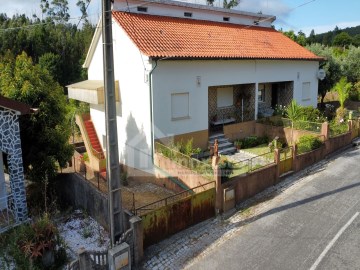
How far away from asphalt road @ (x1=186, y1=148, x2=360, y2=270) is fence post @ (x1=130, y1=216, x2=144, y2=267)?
4.70 feet

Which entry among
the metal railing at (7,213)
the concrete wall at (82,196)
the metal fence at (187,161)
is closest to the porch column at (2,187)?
the metal railing at (7,213)

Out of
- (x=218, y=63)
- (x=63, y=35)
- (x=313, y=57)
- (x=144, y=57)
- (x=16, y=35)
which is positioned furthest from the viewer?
(x=63, y=35)

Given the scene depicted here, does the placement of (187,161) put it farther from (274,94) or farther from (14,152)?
(274,94)

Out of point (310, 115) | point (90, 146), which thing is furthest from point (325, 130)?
point (90, 146)

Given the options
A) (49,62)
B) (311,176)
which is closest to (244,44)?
(311,176)

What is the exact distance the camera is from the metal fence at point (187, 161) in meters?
12.5

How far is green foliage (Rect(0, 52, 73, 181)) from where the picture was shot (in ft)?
43.0

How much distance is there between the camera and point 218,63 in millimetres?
18141

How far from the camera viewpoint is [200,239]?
10.5 meters

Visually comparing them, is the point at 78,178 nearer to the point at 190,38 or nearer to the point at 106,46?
the point at 106,46

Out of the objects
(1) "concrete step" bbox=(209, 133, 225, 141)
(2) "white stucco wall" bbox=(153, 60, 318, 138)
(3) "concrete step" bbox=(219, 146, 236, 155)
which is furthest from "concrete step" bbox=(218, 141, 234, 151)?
(2) "white stucco wall" bbox=(153, 60, 318, 138)

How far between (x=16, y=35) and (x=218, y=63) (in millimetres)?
38957

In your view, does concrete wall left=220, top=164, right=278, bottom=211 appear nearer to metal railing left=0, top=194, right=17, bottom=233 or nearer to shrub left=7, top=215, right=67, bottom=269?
shrub left=7, top=215, right=67, bottom=269

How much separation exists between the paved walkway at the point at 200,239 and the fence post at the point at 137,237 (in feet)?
0.87
